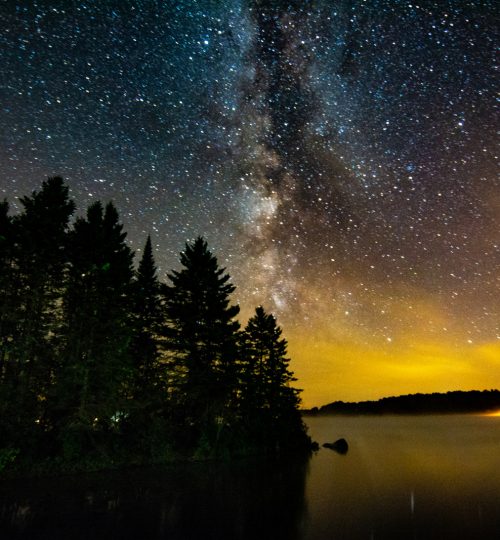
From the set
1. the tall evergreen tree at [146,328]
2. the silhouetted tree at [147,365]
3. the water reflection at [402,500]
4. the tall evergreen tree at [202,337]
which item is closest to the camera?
the water reflection at [402,500]

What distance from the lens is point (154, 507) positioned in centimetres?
1566

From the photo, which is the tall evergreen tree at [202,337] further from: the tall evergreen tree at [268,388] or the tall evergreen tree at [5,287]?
the tall evergreen tree at [5,287]

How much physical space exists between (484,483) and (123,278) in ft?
91.7

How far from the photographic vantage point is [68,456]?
21953mm

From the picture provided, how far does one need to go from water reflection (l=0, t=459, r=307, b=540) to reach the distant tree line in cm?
348

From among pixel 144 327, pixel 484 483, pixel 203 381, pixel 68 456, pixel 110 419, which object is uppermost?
pixel 144 327

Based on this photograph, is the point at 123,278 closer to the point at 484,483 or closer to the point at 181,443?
the point at 181,443

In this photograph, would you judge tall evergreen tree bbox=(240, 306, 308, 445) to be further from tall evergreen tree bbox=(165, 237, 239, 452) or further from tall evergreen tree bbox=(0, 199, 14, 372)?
tall evergreen tree bbox=(0, 199, 14, 372)

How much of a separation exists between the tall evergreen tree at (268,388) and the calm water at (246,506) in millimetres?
7657

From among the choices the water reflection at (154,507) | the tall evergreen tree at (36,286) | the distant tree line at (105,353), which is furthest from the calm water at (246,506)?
the tall evergreen tree at (36,286)

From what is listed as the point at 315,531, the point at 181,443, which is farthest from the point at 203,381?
the point at 315,531

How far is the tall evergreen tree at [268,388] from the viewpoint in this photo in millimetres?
35656

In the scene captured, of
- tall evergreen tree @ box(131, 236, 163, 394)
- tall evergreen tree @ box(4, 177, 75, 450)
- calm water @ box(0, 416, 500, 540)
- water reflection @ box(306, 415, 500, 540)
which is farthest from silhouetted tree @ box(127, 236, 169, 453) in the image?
water reflection @ box(306, 415, 500, 540)

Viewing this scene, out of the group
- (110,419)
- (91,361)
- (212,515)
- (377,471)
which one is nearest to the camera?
(212,515)
